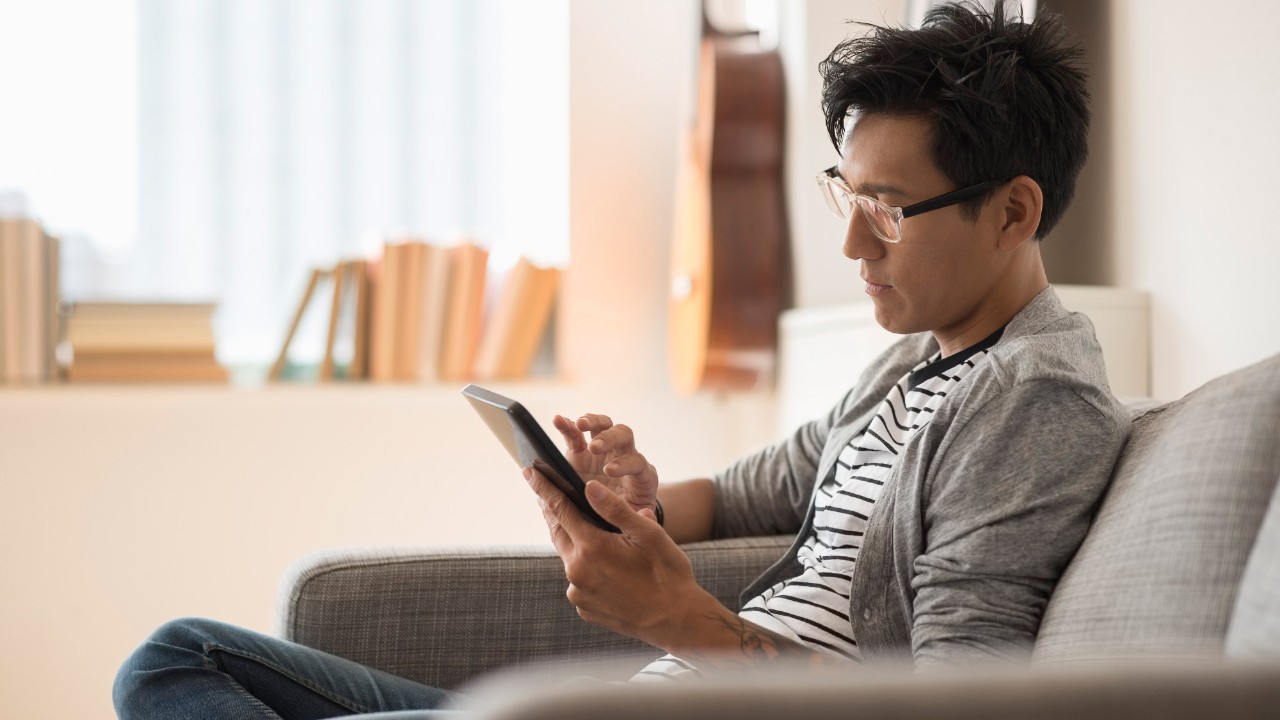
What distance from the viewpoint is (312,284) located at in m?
2.70

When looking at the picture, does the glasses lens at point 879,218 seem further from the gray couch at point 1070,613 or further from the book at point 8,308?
the book at point 8,308

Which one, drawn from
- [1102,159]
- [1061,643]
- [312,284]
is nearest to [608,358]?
[312,284]

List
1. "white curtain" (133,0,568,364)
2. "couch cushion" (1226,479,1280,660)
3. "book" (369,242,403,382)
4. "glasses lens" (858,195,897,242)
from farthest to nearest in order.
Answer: "white curtain" (133,0,568,364) < "book" (369,242,403,382) < "glasses lens" (858,195,897,242) < "couch cushion" (1226,479,1280,660)

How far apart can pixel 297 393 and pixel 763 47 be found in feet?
4.35

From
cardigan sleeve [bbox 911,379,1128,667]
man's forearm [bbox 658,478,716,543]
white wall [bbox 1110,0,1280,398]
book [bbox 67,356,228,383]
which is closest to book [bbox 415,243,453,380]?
book [bbox 67,356,228,383]

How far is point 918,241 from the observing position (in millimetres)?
1166

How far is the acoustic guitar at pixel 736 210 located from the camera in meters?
2.53

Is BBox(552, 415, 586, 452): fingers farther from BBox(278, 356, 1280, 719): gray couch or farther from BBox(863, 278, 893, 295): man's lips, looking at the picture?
BBox(863, 278, 893, 295): man's lips

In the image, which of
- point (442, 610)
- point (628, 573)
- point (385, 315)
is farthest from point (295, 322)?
point (628, 573)

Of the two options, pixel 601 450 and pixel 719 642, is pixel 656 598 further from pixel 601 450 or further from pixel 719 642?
pixel 601 450

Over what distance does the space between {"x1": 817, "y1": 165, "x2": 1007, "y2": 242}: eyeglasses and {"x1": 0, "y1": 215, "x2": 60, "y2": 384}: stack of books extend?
1993 mm

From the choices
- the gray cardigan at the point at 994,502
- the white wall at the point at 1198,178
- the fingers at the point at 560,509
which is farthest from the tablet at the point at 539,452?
the white wall at the point at 1198,178

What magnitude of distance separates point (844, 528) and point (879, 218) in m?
0.32

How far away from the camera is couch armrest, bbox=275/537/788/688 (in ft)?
4.42
